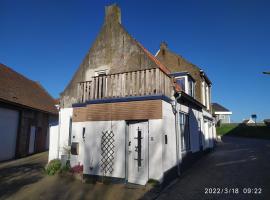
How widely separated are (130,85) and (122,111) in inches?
45.9

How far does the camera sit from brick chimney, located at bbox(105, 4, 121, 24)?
12656 mm

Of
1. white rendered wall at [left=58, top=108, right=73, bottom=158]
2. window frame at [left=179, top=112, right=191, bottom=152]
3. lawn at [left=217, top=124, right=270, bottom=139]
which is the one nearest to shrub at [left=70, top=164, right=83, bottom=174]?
white rendered wall at [left=58, top=108, right=73, bottom=158]

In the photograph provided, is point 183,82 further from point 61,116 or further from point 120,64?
point 61,116

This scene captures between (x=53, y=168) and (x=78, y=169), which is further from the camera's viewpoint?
(x=53, y=168)

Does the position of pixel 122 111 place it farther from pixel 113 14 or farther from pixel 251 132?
pixel 251 132

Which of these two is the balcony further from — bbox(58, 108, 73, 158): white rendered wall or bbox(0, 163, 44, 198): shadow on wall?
bbox(0, 163, 44, 198): shadow on wall

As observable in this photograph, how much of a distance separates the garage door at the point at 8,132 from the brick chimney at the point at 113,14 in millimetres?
10122

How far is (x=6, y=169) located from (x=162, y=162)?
991 cm

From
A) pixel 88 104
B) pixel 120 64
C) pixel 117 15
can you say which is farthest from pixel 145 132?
pixel 117 15

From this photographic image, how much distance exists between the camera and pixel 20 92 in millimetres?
19047

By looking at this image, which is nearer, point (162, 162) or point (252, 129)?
point (162, 162)

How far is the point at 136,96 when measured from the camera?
28.7 feet

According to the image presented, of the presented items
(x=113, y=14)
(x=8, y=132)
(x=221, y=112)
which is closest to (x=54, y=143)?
(x=8, y=132)

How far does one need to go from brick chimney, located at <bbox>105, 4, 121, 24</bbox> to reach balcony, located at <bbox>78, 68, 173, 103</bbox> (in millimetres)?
4654
